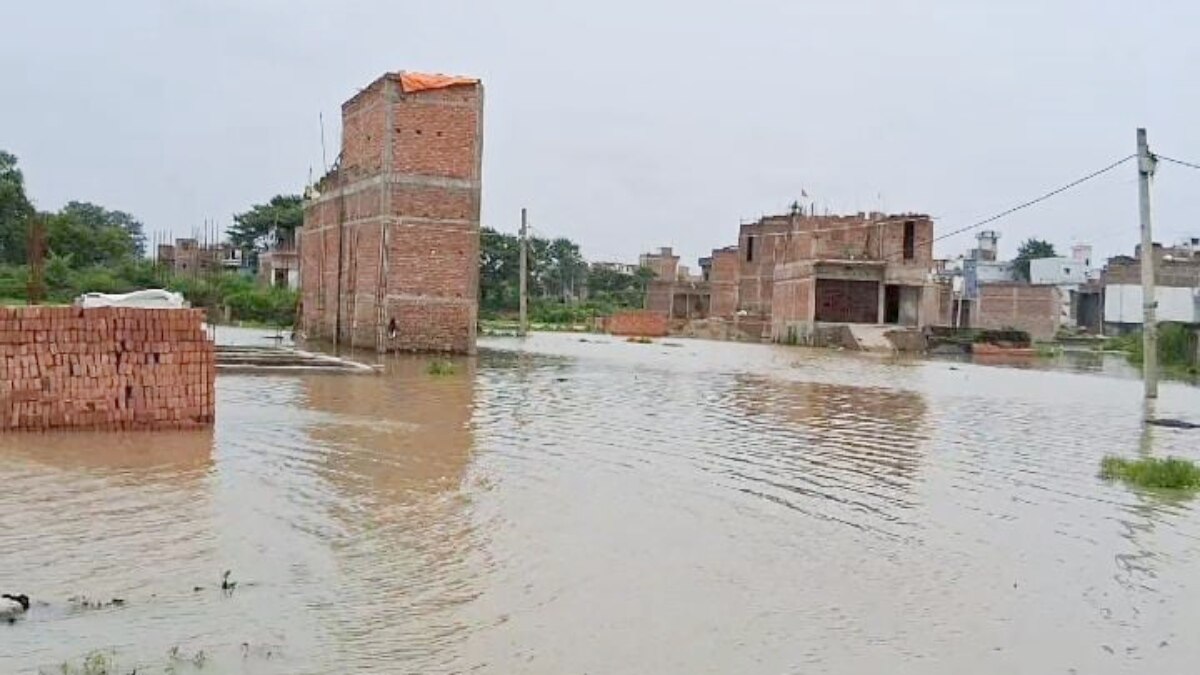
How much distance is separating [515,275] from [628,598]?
7311cm

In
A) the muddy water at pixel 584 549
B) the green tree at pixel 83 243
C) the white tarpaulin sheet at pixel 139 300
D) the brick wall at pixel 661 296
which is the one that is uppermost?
the green tree at pixel 83 243

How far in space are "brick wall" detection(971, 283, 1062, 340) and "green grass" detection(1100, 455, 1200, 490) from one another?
5387 centimetres

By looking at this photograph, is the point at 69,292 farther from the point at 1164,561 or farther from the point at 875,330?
the point at 1164,561

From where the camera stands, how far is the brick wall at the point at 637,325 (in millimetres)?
62031

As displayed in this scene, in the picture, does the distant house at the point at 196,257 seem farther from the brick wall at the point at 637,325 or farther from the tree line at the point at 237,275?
the brick wall at the point at 637,325

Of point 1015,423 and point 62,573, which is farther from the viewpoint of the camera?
point 1015,423

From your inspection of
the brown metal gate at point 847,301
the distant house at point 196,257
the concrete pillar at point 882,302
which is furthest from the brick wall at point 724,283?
the distant house at point 196,257

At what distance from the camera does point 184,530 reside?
7.75 m

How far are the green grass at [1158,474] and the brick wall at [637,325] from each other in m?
49.1

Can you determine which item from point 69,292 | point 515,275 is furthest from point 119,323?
point 515,275

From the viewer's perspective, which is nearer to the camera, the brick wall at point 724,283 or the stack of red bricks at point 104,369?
the stack of red bricks at point 104,369

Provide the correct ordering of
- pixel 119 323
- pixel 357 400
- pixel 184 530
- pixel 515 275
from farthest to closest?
pixel 515 275
pixel 357 400
pixel 119 323
pixel 184 530

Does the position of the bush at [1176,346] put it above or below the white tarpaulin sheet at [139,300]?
below

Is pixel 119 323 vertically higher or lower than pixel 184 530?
higher
